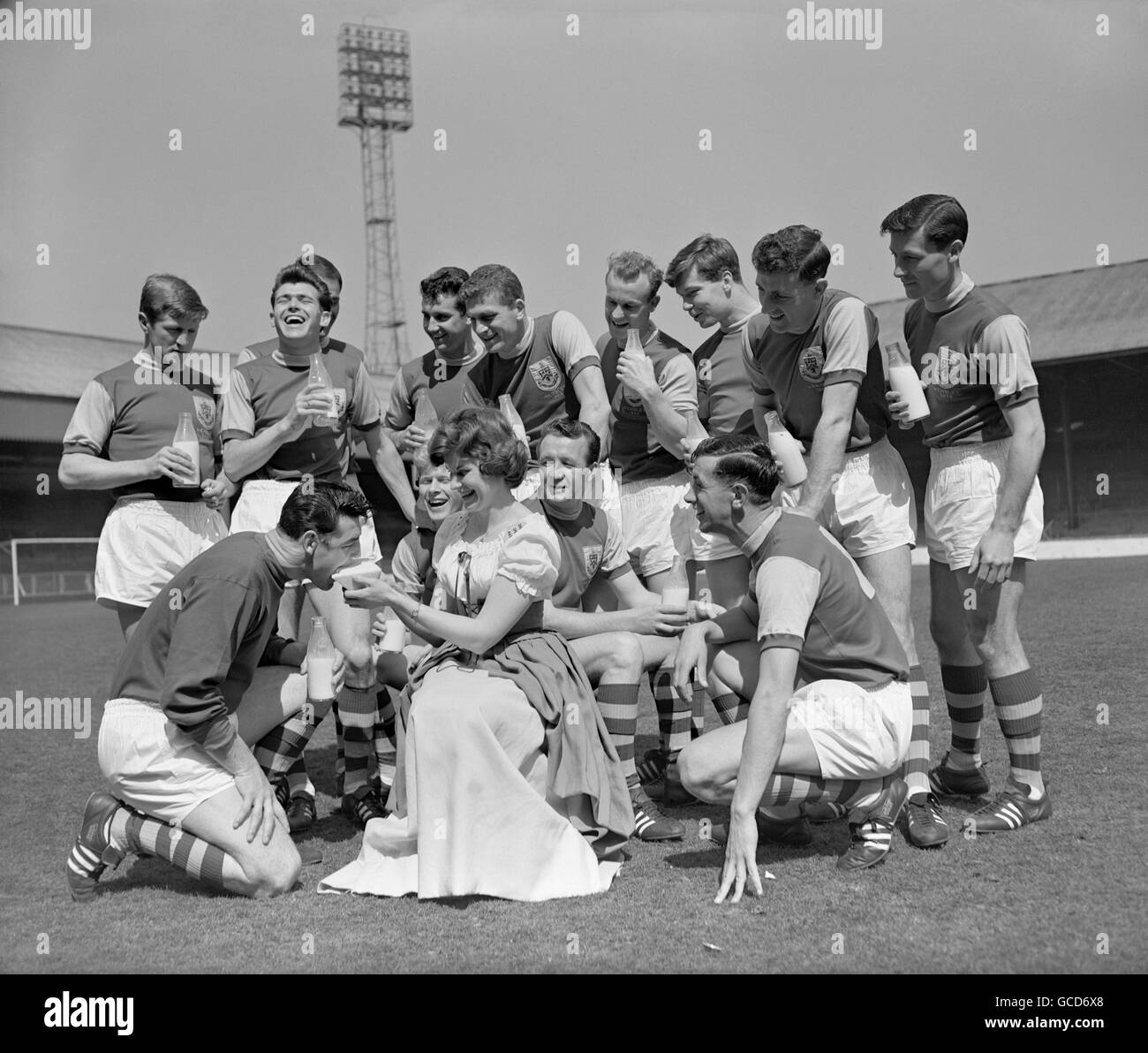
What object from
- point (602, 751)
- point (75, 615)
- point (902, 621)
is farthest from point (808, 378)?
point (75, 615)

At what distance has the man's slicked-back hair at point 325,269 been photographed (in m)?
5.40

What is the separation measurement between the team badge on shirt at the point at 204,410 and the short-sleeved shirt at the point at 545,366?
4.16ft

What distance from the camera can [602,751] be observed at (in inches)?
164

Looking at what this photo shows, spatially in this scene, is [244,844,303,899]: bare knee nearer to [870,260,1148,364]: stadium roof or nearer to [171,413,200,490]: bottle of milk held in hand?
[171,413,200,490]: bottle of milk held in hand

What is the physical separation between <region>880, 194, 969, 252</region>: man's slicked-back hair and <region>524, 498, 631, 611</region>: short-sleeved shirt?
1.60 meters

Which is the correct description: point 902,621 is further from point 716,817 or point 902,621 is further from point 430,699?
point 430,699

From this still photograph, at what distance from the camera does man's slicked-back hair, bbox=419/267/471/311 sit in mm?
5617

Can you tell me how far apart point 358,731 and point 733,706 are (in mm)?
1531

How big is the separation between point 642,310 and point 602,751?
90.3 inches

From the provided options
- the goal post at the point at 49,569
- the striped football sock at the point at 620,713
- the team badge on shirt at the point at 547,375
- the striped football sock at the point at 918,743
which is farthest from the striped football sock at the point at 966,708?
the goal post at the point at 49,569

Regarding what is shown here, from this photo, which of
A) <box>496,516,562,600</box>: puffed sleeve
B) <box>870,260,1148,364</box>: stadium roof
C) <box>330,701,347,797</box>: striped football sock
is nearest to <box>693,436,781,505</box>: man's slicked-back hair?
<box>496,516,562,600</box>: puffed sleeve

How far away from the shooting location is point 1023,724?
4.47 metres

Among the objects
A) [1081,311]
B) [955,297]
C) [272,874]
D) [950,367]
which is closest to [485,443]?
[272,874]

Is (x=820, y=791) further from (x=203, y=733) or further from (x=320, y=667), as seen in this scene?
(x=203, y=733)
